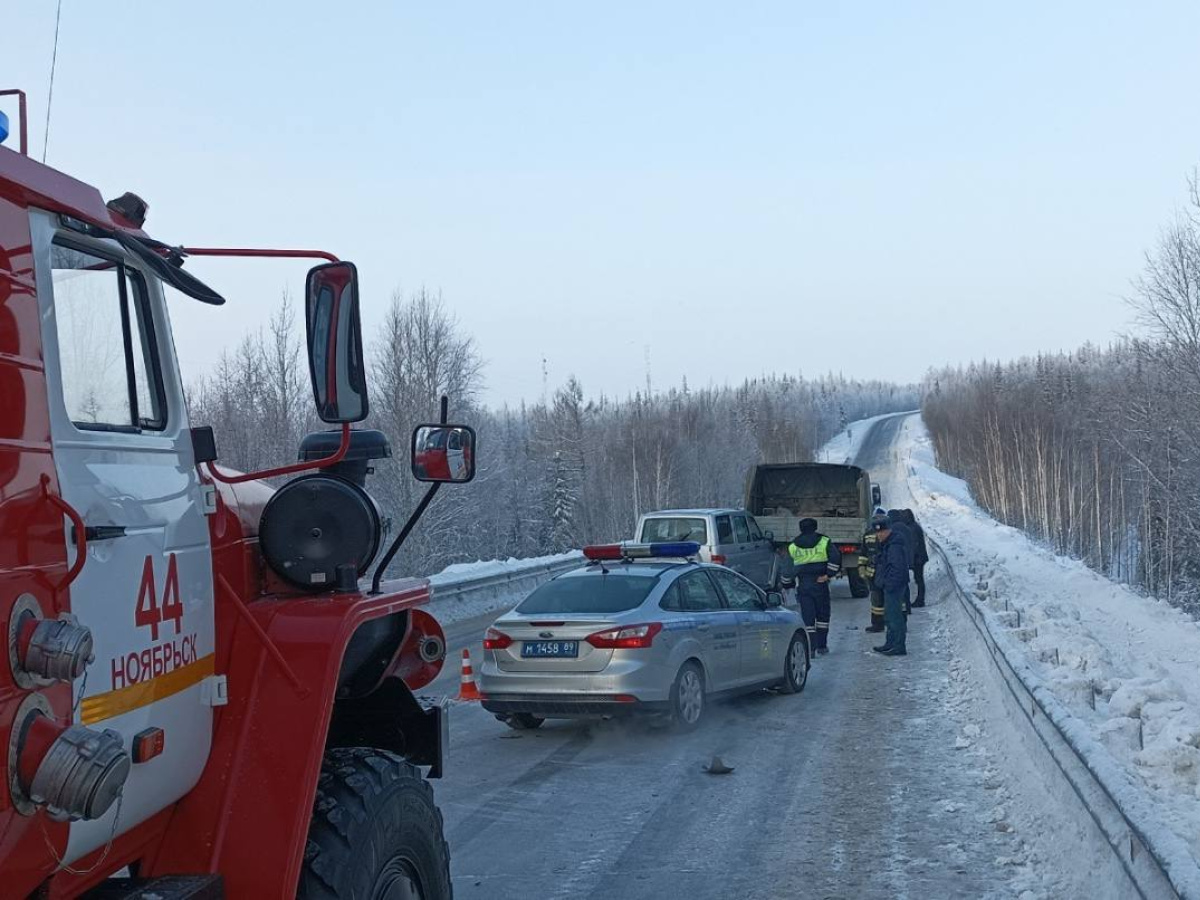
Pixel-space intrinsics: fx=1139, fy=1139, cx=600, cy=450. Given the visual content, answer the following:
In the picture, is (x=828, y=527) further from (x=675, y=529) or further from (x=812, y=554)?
(x=812, y=554)

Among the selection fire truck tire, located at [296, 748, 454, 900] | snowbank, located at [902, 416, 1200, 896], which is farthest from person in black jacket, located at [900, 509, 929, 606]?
fire truck tire, located at [296, 748, 454, 900]

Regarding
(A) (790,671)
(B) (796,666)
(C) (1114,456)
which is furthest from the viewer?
(C) (1114,456)

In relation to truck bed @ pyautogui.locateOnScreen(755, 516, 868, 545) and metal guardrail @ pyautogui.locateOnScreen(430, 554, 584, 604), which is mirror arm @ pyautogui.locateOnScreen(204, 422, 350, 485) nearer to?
metal guardrail @ pyautogui.locateOnScreen(430, 554, 584, 604)

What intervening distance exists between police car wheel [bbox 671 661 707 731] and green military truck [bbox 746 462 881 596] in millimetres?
11734

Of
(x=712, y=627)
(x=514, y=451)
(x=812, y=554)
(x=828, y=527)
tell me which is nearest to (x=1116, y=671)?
(x=812, y=554)

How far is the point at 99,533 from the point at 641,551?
1028 cm

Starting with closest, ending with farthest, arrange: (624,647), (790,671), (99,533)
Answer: (99,533) < (624,647) < (790,671)

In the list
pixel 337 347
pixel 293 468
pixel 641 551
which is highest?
pixel 337 347

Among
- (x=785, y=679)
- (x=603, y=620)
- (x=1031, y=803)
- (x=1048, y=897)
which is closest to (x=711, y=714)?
(x=785, y=679)

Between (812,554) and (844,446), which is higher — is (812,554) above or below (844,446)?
above

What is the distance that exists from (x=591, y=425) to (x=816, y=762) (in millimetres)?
79882

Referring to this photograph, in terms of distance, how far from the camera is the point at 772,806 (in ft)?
25.3

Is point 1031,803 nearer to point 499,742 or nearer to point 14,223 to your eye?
point 499,742

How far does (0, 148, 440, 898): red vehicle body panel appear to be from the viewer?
246 centimetres
